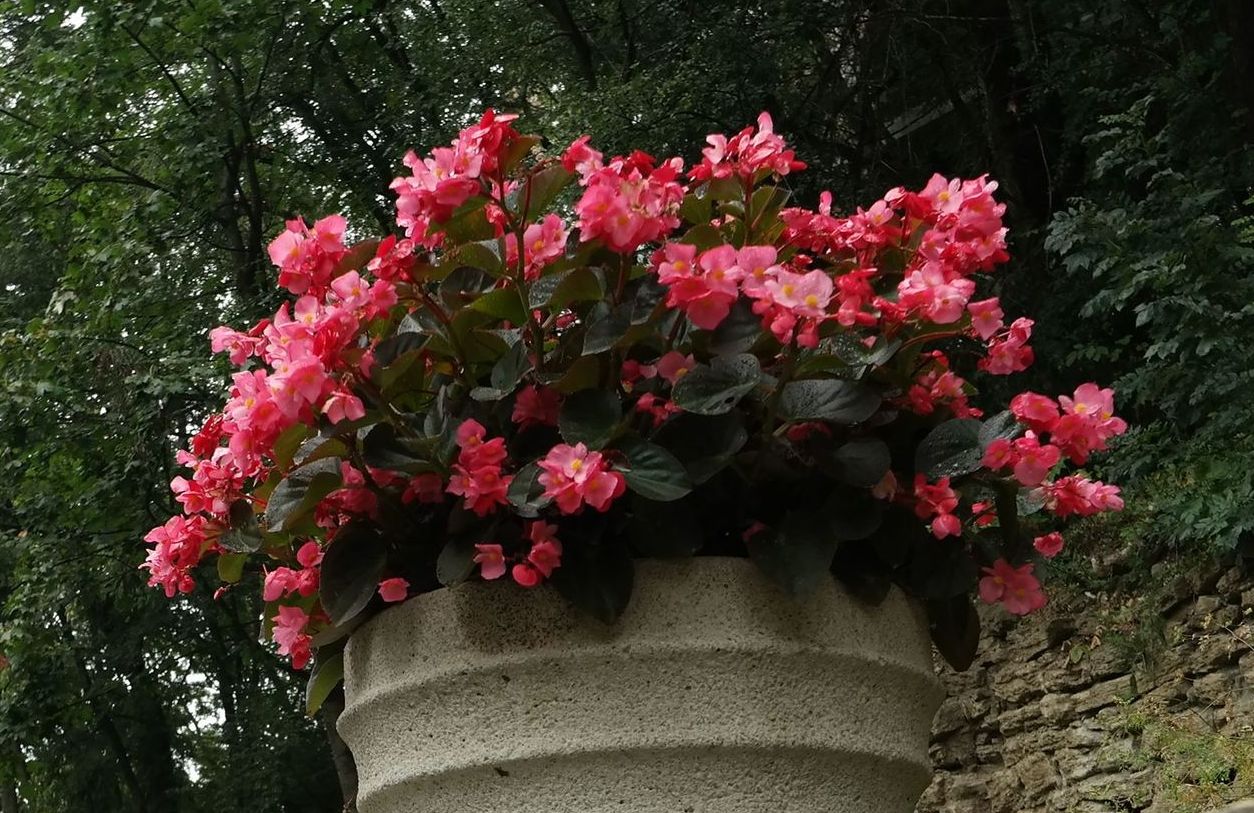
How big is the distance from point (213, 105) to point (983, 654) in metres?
4.01

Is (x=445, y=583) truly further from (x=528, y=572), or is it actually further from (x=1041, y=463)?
(x=1041, y=463)

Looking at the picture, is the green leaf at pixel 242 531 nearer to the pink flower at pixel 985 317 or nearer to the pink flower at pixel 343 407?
the pink flower at pixel 343 407

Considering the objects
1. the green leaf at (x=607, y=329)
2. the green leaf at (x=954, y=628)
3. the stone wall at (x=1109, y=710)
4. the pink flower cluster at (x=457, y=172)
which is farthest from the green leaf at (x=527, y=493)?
the stone wall at (x=1109, y=710)

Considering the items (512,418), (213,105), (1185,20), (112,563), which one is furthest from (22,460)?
(512,418)

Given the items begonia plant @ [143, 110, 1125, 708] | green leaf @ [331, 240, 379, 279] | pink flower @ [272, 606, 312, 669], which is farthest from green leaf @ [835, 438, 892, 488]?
pink flower @ [272, 606, 312, 669]

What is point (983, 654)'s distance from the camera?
15.4ft

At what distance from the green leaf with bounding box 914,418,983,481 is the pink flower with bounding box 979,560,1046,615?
13 cm

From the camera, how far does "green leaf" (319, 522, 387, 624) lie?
110cm

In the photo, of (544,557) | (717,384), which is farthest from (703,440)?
(544,557)

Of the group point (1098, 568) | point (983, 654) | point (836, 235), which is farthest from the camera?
point (983, 654)

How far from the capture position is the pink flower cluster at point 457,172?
1.07 meters

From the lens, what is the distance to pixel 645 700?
105 centimetres

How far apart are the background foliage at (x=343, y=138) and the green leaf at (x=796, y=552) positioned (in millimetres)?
3522

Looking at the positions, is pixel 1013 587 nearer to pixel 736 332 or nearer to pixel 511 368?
pixel 736 332
